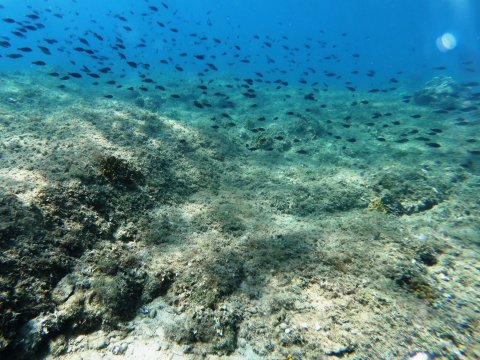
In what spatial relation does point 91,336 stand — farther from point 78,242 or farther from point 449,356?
point 449,356

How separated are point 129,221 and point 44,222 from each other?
1.72 metres

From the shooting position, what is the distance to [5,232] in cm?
447

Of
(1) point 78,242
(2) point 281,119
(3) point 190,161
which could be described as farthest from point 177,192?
(2) point 281,119

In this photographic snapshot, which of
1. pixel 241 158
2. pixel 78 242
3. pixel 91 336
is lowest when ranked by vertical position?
pixel 91 336

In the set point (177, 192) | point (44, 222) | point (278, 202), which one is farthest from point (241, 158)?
point (44, 222)

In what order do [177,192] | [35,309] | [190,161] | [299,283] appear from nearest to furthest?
[35,309], [299,283], [177,192], [190,161]

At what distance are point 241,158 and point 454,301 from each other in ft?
27.1

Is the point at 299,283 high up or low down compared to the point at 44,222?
up

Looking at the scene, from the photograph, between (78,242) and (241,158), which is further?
(241,158)

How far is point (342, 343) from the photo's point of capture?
4.41m

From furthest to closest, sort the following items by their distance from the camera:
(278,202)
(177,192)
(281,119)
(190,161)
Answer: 1. (281,119)
2. (190,161)
3. (278,202)
4. (177,192)

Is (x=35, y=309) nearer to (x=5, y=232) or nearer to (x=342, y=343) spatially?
(x=5, y=232)

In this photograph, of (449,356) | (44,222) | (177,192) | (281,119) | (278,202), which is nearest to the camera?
(449,356)

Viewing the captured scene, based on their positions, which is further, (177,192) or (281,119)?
(281,119)
